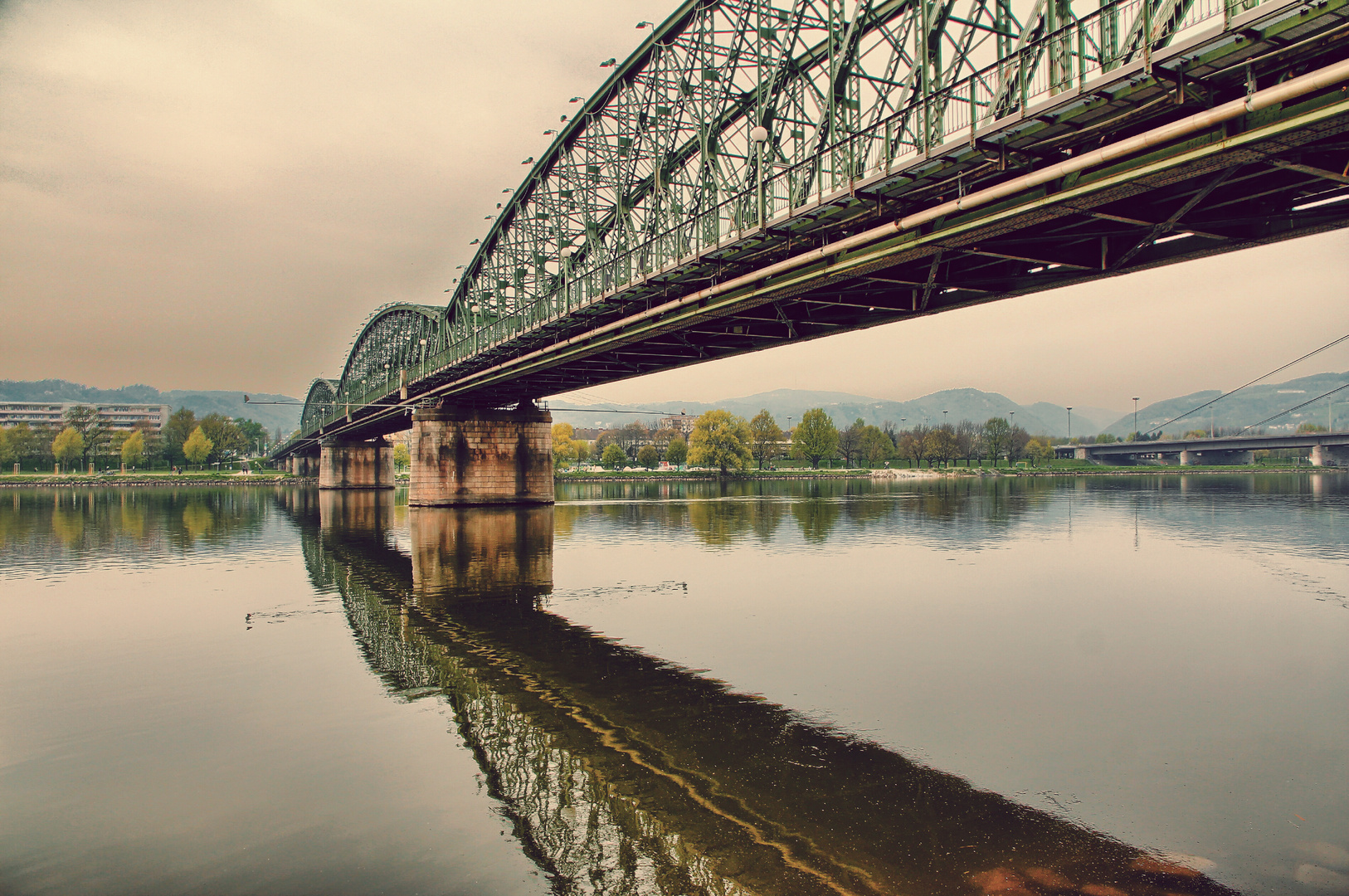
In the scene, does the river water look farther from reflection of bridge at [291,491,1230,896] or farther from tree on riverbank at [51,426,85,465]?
tree on riverbank at [51,426,85,465]

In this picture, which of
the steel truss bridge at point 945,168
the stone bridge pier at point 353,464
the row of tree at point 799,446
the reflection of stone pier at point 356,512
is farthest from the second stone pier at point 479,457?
the row of tree at point 799,446

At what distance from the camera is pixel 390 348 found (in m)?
112

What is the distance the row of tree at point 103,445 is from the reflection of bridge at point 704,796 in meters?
181

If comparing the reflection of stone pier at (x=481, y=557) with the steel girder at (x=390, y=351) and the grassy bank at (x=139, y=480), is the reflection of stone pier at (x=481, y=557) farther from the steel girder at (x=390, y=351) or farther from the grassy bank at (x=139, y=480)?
the grassy bank at (x=139, y=480)

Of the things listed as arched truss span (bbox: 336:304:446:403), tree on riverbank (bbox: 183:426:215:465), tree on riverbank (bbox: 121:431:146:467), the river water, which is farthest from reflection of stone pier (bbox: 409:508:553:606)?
tree on riverbank (bbox: 121:431:146:467)

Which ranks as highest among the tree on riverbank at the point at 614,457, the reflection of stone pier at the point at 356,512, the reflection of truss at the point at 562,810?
the tree on riverbank at the point at 614,457

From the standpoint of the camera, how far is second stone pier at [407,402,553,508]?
5838 cm

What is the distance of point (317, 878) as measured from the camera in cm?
696

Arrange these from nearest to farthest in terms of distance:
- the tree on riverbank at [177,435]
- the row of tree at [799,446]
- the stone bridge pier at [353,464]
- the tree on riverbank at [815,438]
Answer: the stone bridge pier at [353,464] → the row of tree at [799,446] → the tree on riverbank at [815,438] → the tree on riverbank at [177,435]

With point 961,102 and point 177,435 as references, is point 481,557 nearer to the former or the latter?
point 961,102

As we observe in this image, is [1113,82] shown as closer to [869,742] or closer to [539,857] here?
[869,742]

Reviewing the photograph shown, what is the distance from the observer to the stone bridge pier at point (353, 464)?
10988cm

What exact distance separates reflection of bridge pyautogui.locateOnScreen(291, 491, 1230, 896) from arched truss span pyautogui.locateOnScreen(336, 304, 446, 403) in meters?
58.7

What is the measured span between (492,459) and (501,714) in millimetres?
50470
